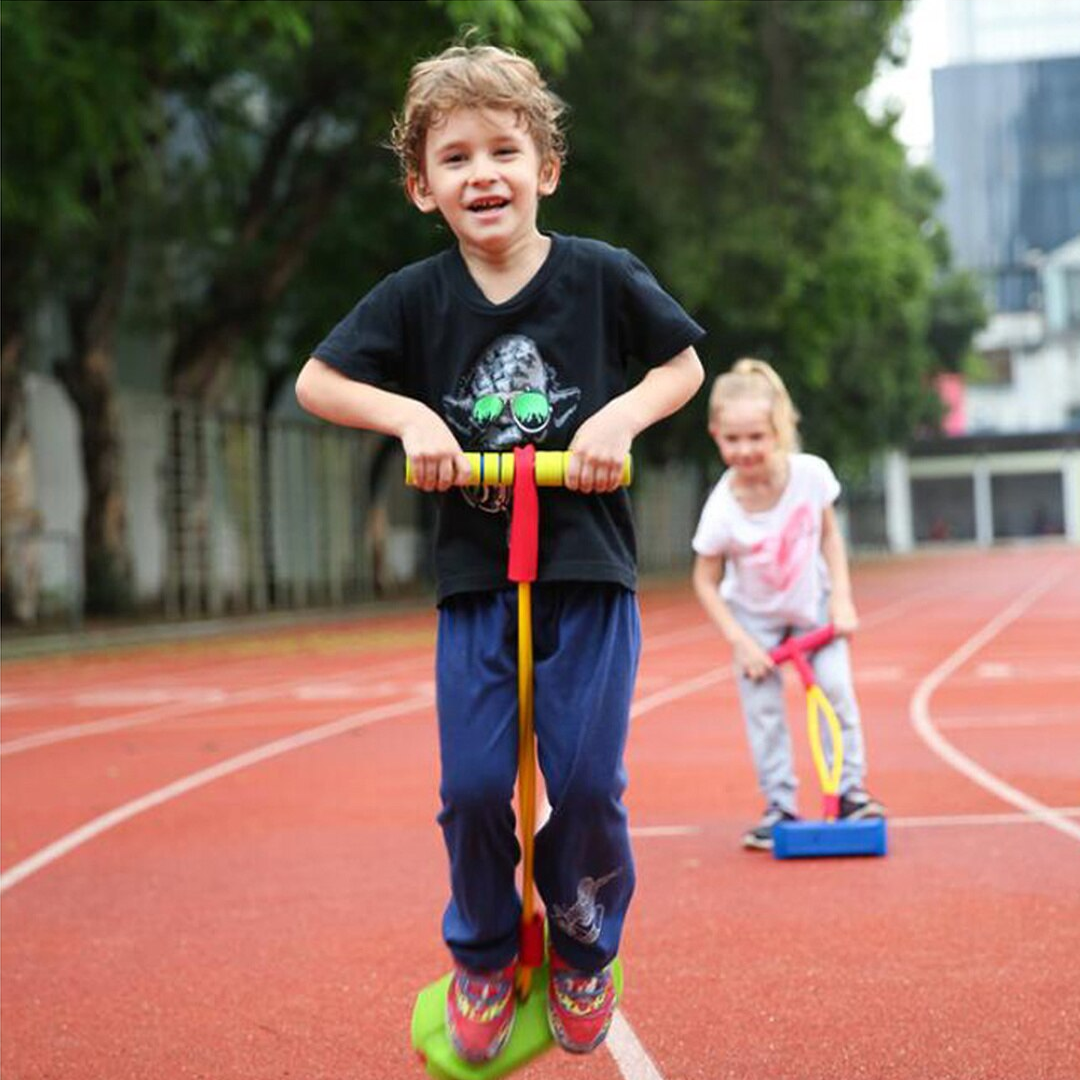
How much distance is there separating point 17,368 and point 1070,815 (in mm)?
18367

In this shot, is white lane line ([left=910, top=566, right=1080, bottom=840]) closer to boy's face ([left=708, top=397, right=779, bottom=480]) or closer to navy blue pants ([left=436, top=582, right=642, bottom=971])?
boy's face ([left=708, top=397, right=779, bottom=480])

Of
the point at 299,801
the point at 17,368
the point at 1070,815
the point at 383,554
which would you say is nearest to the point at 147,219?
the point at 17,368

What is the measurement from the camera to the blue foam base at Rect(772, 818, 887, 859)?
6.41 m

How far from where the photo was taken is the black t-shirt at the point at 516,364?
3279 mm

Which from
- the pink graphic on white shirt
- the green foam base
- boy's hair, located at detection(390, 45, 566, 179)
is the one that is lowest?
the green foam base

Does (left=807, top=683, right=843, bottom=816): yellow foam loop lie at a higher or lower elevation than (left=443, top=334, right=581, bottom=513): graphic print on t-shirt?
lower

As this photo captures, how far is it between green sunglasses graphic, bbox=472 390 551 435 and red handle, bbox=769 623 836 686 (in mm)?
3312

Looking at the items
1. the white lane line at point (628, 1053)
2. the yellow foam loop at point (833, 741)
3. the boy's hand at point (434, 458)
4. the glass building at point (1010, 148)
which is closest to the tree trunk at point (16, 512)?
the yellow foam loop at point (833, 741)

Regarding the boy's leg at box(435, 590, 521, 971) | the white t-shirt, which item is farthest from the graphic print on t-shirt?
the white t-shirt

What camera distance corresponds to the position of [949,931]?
5211mm

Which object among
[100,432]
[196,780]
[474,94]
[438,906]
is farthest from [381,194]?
[474,94]

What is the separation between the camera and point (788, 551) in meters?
6.51

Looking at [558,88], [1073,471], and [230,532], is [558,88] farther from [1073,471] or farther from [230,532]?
[1073,471]

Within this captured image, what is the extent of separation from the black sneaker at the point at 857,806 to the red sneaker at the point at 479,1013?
11.4 ft
